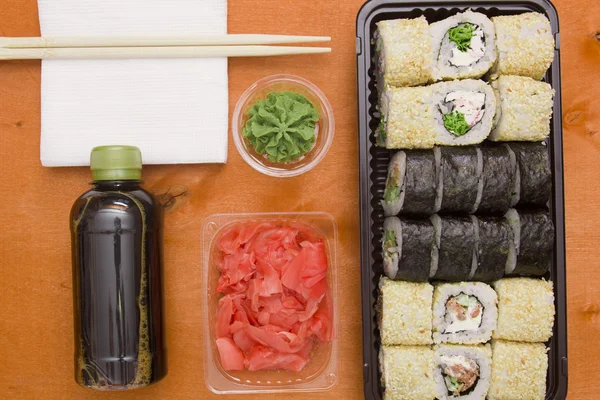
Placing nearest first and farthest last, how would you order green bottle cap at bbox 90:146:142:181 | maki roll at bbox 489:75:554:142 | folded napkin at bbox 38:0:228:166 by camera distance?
green bottle cap at bbox 90:146:142:181
maki roll at bbox 489:75:554:142
folded napkin at bbox 38:0:228:166

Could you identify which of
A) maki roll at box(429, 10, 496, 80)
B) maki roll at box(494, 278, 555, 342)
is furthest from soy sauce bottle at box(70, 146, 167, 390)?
maki roll at box(494, 278, 555, 342)

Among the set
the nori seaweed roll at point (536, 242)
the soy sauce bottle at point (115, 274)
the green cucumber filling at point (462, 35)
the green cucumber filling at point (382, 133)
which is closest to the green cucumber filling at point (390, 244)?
the green cucumber filling at point (382, 133)

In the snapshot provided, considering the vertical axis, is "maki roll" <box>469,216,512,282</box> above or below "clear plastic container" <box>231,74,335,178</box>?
below

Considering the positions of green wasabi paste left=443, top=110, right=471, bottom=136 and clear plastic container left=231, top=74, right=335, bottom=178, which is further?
clear plastic container left=231, top=74, right=335, bottom=178


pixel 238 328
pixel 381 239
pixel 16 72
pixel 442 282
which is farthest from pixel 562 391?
pixel 16 72

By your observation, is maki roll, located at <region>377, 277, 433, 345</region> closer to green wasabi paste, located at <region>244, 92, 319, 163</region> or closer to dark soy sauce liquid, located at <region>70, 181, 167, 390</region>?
green wasabi paste, located at <region>244, 92, 319, 163</region>

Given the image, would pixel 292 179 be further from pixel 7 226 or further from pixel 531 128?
pixel 7 226
